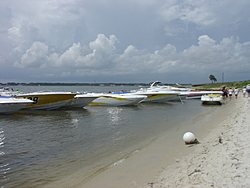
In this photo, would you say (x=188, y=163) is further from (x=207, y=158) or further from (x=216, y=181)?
(x=216, y=181)

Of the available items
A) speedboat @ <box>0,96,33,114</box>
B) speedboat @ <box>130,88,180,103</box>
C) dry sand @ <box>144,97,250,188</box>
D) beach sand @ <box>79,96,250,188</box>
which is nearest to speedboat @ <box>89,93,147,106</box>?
speedboat @ <box>130,88,180,103</box>

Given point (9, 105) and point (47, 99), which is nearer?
point (9, 105)

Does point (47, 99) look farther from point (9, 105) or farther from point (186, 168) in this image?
point (186, 168)

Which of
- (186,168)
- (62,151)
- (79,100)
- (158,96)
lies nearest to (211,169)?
(186,168)

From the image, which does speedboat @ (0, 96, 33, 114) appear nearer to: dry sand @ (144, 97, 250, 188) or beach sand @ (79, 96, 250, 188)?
beach sand @ (79, 96, 250, 188)

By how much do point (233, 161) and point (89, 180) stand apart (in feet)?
10.1

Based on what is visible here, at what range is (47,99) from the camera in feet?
53.9

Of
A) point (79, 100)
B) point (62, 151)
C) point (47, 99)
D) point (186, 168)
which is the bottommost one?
point (62, 151)

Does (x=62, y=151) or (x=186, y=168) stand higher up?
(x=186, y=168)

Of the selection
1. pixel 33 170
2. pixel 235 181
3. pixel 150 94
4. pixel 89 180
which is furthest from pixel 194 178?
pixel 150 94

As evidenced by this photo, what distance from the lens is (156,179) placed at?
4000 mm

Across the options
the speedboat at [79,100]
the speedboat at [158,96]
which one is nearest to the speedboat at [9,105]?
the speedboat at [79,100]

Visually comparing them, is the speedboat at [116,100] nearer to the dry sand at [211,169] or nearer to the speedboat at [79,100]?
the speedboat at [79,100]

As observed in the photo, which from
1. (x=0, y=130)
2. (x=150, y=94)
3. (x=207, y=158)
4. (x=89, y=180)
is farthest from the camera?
(x=150, y=94)
